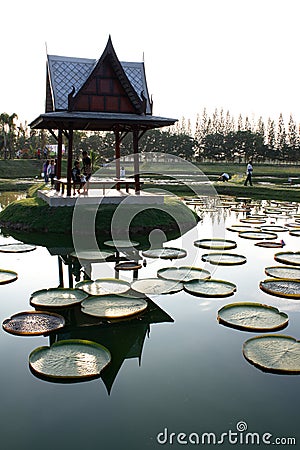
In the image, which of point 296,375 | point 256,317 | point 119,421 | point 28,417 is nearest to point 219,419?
point 119,421

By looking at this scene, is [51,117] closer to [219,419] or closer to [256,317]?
[256,317]

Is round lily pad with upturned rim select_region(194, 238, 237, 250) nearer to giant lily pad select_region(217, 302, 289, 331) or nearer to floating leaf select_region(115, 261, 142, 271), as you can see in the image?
floating leaf select_region(115, 261, 142, 271)

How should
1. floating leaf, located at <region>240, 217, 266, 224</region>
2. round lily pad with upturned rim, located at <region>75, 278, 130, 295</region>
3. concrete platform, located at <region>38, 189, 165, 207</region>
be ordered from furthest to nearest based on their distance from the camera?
floating leaf, located at <region>240, 217, 266, 224</region> < concrete platform, located at <region>38, 189, 165, 207</region> < round lily pad with upturned rim, located at <region>75, 278, 130, 295</region>

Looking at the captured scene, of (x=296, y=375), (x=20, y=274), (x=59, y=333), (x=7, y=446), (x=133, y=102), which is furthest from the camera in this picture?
(x=133, y=102)

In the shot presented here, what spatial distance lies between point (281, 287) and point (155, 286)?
2.10 m

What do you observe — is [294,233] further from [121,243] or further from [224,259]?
[121,243]

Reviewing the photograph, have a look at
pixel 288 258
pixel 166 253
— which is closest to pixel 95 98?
pixel 166 253

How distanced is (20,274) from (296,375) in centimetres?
534

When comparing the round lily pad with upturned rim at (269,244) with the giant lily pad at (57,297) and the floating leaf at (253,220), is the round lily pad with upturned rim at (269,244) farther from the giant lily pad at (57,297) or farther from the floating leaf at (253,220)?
the giant lily pad at (57,297)

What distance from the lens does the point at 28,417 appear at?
3.58 m

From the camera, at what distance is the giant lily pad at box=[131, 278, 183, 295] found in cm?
680

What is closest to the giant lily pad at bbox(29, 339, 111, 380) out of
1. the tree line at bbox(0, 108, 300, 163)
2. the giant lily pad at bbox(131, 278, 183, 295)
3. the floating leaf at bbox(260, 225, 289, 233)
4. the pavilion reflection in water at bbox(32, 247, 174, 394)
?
the pavilion reflection in water at bbox(32, 247, 174, 394)

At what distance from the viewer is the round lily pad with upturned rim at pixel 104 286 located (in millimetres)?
6566

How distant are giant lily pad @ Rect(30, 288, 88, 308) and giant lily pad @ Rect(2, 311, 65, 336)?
37cm
